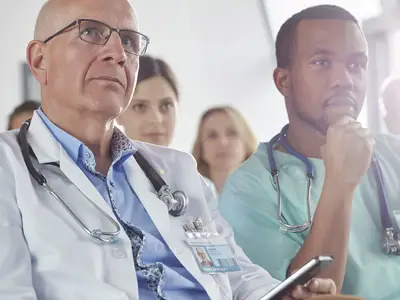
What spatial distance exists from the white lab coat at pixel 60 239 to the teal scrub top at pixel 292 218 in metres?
0.17

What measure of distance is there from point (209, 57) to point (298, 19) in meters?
0.30

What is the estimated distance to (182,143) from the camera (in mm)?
1496

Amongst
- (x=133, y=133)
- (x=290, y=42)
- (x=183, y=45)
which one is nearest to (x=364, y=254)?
(x=290, y=42)

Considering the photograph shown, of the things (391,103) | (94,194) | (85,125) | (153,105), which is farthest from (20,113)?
(391,103)

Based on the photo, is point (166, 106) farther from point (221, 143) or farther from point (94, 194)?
point (94, 194)

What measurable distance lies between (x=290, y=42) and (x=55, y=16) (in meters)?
0.53

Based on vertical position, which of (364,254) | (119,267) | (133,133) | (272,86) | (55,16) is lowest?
(364,254)

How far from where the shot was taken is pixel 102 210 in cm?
94

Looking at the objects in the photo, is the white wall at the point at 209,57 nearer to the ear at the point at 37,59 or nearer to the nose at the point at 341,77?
the nose at the point at 341,77

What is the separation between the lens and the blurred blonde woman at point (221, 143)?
1.42 meters

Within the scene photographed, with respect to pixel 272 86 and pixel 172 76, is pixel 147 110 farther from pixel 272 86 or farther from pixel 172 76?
pixel 272 86

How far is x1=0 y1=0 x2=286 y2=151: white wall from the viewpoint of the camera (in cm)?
143

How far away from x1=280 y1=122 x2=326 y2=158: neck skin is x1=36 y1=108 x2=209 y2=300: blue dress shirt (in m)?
0.40

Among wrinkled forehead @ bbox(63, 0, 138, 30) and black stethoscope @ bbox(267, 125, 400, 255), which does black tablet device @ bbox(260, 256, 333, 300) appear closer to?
black stethoscope @ bbox(267, 125, 400, 255)
